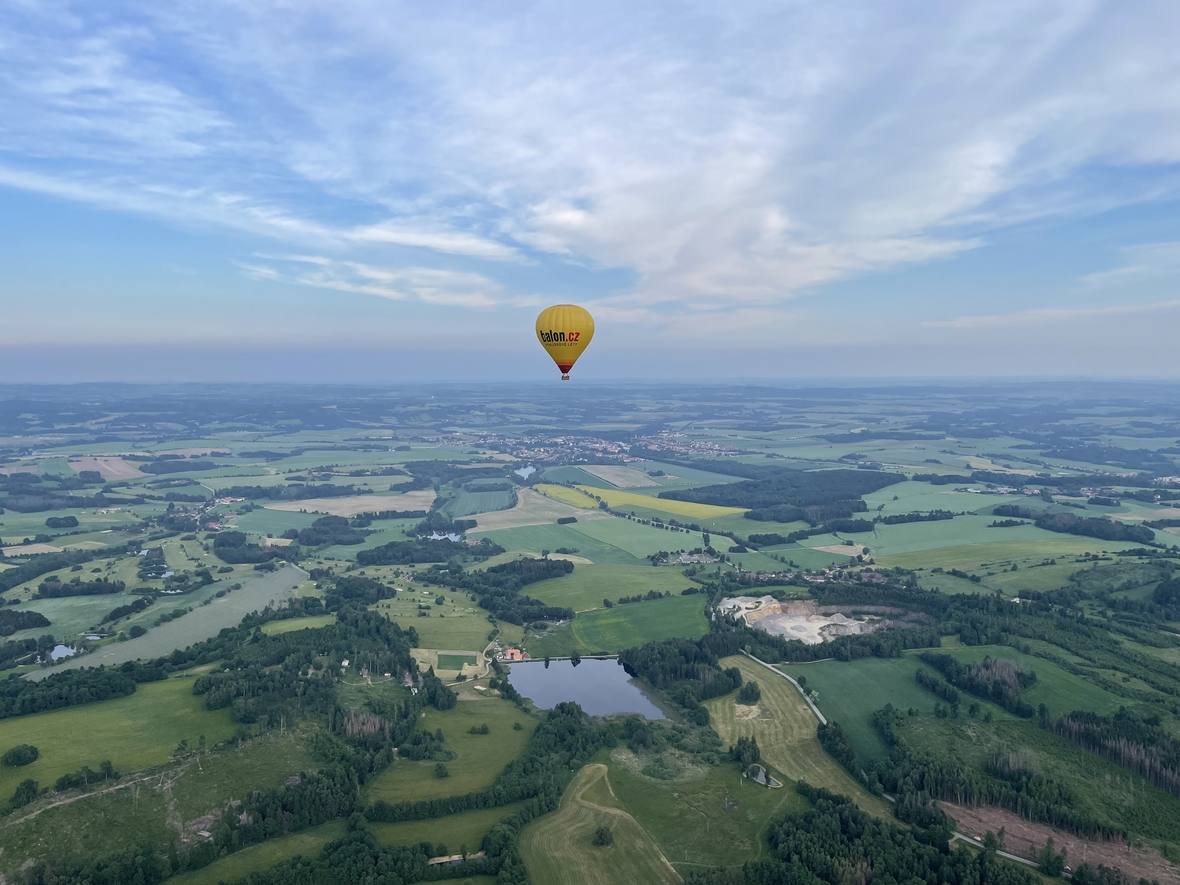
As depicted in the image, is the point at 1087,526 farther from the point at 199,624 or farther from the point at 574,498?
the point at 199,624

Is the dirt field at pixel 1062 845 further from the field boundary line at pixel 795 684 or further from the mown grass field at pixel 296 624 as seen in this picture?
the mown grass field at pixel 296 624

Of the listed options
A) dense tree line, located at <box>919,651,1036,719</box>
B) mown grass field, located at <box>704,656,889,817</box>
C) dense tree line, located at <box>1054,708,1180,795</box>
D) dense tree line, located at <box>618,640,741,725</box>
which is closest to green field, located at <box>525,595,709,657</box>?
dense tree line, located at <box>618,640,741,725</box>

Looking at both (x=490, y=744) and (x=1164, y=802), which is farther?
(x=490, y=744)

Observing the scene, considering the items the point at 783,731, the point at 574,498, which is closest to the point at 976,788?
the point at 783,731

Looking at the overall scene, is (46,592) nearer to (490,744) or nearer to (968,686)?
(490,744)

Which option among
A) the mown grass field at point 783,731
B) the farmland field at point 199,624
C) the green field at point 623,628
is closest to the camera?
the mown grass field at point 783,731

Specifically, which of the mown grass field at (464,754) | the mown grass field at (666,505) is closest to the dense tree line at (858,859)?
the mown grass field at (464,754)

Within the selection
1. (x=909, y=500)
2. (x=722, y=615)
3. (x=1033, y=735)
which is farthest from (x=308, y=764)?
Result: (x=909, y=500)
